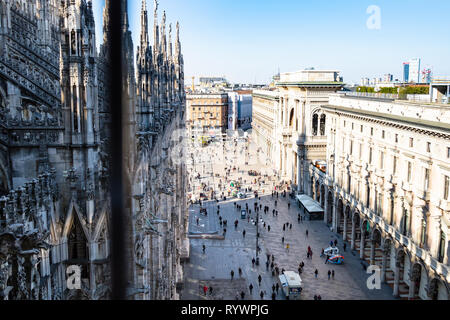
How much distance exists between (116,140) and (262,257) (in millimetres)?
32973

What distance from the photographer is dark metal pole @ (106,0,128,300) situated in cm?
311

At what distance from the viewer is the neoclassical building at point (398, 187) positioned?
2427cm

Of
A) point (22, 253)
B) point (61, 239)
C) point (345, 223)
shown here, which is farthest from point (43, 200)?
point (345, 223)

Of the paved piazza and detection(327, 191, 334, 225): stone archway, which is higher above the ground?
detection(327, 191, 334, 225): stone archway

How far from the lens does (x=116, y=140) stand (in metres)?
3.14

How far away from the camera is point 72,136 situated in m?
9.95

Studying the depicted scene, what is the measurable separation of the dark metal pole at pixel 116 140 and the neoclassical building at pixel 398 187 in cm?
2337

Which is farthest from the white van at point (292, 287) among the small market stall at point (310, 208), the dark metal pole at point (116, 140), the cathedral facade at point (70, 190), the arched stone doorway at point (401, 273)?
the dark metal pole at point (116, 140)

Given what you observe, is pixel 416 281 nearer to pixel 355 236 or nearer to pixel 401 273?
pixel 401 273

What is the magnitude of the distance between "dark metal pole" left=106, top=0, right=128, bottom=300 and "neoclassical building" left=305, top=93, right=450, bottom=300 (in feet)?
76.7

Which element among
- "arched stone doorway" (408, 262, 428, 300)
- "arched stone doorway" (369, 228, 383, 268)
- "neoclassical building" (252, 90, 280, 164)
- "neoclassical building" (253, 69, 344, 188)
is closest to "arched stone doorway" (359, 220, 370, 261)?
"arched stone doorway" (369, 228, 383, 268)

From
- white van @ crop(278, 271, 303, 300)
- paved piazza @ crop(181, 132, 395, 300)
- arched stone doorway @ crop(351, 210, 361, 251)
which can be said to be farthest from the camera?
arched stone doorway @ crop(351, 210, 361, 251)

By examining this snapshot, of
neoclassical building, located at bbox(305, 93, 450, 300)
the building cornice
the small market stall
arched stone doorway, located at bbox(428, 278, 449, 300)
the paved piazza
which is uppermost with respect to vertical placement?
the building cornice

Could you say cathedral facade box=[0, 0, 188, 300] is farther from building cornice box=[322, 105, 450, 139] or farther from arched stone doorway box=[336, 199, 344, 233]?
arched stone doorway box=[336, 199, 344, 233]
